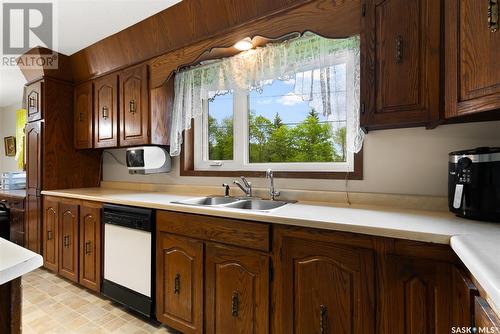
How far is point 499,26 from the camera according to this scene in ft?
2.87

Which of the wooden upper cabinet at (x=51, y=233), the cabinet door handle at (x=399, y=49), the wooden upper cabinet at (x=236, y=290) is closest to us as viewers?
the cabinet door handle at (x=399, y=49)

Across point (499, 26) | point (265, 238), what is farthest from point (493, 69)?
point (265, 238)

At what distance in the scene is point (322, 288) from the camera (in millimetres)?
1144

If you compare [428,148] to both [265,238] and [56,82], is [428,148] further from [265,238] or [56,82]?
[56,82]

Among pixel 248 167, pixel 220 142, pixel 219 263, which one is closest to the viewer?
pixel 219 263

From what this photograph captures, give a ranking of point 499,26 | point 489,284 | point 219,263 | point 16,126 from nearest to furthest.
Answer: point 489,284 → point 499,26 → point 219,263 → point 16,126

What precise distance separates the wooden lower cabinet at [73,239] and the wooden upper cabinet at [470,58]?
2.34m

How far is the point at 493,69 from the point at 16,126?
6.15 meters

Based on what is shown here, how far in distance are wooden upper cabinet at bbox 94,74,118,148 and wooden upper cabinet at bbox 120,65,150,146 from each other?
10 centimetres

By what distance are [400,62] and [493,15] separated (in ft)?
1.12

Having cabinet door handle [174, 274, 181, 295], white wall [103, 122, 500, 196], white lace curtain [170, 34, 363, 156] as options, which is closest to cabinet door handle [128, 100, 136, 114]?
white lace curtain [170, 34, 363, 156]

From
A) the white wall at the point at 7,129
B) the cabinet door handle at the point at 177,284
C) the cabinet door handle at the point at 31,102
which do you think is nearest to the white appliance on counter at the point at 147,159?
the cabinet door handle at the point at 177,284

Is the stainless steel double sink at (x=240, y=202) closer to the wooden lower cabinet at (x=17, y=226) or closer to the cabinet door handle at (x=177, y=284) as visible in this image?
the cabinet door handle at (x=177, y=284)

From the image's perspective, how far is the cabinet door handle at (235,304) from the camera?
1.37m
